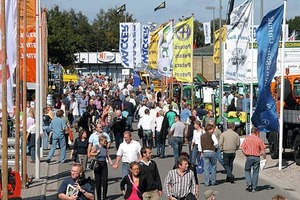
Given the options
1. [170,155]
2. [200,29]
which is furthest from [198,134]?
[200,29]

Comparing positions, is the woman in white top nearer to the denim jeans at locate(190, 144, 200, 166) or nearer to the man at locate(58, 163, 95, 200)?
the denim jeans at locate(190, 144, 200, 166)

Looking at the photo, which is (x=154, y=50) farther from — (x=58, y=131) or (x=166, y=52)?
(x=58, y=131)

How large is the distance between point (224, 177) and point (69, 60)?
53955mm

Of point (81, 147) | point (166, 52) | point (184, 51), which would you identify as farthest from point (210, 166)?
point (166, 52)

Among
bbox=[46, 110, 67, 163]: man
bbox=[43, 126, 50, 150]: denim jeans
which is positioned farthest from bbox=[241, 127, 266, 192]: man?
bbox=[43, 126, 50, 150]: denim jeans

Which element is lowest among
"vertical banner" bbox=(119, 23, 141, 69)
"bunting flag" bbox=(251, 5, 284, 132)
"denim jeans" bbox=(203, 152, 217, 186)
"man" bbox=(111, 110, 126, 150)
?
"denim jeans" bbox=(203, 152, 217, 186)

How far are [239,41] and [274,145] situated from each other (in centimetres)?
449

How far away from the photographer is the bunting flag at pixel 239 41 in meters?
26.6

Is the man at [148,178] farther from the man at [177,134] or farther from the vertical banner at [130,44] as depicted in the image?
the vertical banner at [130,44]

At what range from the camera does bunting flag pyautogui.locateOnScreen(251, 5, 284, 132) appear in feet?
70.1

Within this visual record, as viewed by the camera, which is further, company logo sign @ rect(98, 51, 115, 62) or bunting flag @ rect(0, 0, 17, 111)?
company logo sign @ rect(98, 51, 115, 62)

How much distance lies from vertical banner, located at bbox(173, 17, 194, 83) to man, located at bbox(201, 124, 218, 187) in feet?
38.7

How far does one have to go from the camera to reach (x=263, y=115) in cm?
2169

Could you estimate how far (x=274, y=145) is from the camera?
24.4 meters
